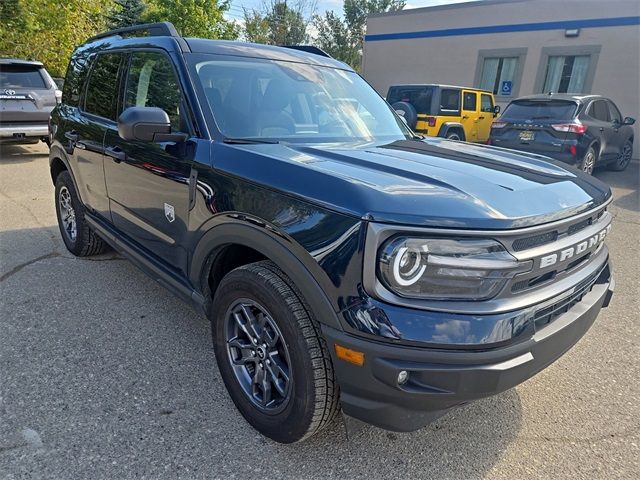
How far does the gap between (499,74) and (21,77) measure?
15163 mm

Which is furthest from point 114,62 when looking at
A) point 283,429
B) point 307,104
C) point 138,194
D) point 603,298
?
point 603,298

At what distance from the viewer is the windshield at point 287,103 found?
8.34ft

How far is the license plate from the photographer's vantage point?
27.6ft

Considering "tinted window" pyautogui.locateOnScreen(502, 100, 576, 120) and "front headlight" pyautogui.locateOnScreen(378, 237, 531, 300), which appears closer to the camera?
"front headlight" pyautogui.locateOnScreen(378, 237, 531, 300)

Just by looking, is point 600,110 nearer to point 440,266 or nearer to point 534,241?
point 534,241

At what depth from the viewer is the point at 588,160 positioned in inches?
345

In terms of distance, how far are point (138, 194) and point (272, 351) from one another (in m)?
1.55

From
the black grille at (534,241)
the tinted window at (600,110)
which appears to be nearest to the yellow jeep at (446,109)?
the tinted window at (600,110)

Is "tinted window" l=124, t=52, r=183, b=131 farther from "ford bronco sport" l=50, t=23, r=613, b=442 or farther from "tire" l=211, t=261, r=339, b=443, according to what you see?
"tire" l=211, t=261, r=339, b=443

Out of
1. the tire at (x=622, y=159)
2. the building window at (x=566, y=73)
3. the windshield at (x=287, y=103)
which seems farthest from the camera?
the building window at (x=566, y=73)

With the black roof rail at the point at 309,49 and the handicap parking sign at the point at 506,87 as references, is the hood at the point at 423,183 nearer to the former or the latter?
the black roof rail at the point at 309,49

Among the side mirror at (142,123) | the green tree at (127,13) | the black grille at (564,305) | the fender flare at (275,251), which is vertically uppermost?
the green tree at (127,13)

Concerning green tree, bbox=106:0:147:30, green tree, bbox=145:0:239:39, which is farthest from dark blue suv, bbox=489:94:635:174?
green tree, bbox=106:0:147:30

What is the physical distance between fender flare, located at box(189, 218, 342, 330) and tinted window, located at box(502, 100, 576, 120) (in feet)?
26.7
